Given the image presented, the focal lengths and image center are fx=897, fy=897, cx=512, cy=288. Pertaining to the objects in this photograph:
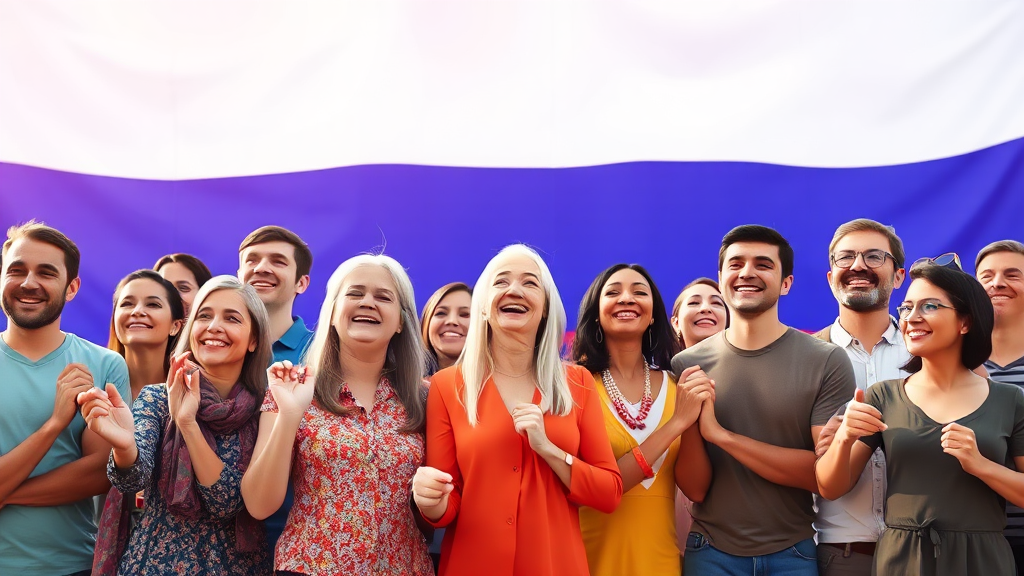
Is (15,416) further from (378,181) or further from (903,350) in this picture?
(903,350)

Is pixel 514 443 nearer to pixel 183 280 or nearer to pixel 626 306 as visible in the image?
pixel 626 306

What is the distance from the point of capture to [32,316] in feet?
11.2

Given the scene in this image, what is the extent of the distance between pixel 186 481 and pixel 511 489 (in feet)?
3.58

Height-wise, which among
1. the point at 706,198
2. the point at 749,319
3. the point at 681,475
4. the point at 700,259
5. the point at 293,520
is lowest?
the point at 293,520

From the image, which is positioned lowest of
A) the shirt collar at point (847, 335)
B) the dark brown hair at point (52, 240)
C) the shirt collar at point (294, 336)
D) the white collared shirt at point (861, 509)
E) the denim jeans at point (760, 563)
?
the denim jeans at point (760, 563)

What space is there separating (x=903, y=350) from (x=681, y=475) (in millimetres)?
1142

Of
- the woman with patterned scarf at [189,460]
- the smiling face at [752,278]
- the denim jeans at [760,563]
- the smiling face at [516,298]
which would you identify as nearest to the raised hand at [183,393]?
the woman with patterned scarf at [189,460]

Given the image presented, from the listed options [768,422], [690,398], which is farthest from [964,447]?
[690,398]

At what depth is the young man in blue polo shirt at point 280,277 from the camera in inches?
168

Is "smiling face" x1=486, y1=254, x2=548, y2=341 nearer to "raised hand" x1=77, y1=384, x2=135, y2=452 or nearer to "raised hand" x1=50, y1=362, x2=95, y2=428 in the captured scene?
"raised hand" x1=77, y1=384, x2=135, y2=452

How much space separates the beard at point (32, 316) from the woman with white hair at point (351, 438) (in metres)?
0.98

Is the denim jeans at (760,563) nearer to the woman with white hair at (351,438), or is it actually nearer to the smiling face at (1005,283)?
the woman with white hair at (351,438)

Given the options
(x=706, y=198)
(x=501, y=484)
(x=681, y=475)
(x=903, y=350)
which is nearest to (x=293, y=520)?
(x=501, y=484)

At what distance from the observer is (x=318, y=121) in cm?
554
